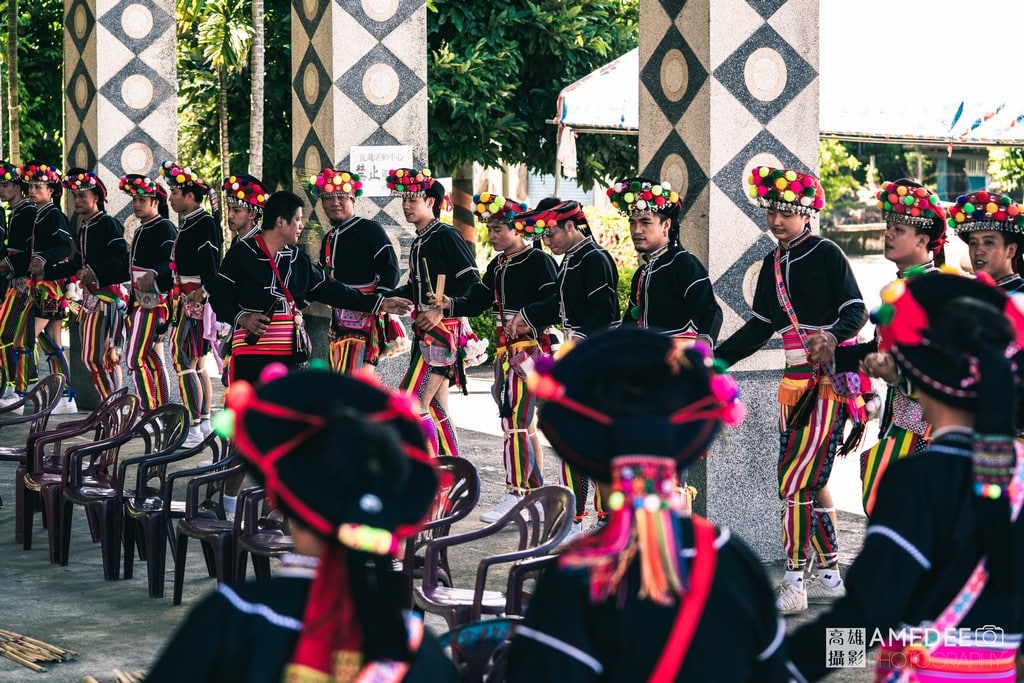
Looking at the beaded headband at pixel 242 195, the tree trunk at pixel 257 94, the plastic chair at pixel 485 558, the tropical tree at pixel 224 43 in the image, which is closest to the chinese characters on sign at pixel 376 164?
the beaded headband at pixel 242 195

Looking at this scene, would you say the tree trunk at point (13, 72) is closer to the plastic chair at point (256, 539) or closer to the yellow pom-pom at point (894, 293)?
the plastic chair at point (256, 539)

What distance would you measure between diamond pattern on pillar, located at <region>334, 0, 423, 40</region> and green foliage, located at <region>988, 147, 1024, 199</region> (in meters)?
15.8

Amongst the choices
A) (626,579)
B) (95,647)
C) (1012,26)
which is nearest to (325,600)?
(626,579)

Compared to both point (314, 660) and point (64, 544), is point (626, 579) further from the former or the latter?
point (64, 544)

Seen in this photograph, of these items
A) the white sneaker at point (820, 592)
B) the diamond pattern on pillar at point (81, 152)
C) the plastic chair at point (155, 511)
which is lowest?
the white sneaker at point (820, 592)

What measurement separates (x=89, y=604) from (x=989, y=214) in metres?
4.08

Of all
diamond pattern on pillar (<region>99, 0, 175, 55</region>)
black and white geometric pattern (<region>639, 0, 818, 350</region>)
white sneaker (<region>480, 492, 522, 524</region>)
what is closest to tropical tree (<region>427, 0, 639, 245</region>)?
diamond pattern on pillar (<region>99, 0, 175, 55</region>)

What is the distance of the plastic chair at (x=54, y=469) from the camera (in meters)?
7.39

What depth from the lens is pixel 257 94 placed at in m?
16.1

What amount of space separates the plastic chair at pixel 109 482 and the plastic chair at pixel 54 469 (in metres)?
0.03

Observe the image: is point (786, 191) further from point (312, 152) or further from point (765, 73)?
point (312, 152)

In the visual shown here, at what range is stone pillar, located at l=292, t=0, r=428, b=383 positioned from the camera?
405 inches

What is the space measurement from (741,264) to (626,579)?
5.12 meters

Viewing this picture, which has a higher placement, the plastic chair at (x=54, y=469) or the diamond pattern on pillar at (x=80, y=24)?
the diamond pattern on pillar at (x=80, y=24)
